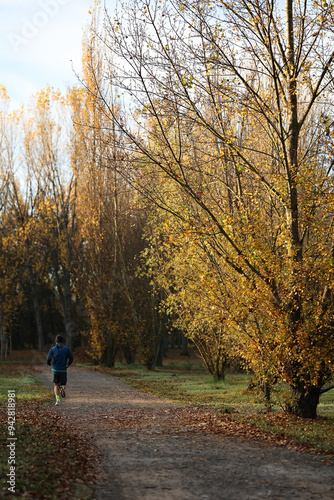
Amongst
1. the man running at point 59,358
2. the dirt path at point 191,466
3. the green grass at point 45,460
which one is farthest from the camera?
the man running at point 59,358

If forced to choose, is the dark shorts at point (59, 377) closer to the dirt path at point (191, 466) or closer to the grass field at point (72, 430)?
the grass field at point (72, 430)

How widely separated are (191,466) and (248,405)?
7918 millimetres

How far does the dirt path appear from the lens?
18.5 ft

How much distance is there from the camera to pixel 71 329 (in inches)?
1410

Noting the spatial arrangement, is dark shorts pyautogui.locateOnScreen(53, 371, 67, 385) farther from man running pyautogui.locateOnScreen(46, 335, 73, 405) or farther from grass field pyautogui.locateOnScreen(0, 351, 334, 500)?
grass field pyautogui.locateOnScreen(0, 351, 334, 500)

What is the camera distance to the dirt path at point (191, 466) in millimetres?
5633

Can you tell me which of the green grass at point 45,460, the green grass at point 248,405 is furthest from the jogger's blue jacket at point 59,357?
the green grass at point 248,405

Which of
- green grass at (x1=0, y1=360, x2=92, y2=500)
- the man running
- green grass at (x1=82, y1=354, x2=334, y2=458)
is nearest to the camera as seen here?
green grass at (x1=0, y1=360, x2=92, y2=500)

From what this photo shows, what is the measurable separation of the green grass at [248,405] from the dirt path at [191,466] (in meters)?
1.06

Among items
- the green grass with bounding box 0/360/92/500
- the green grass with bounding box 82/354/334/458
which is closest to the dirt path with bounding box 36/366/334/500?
the green grass with bounding box 0/360/92/500

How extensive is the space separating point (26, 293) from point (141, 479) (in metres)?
39.2

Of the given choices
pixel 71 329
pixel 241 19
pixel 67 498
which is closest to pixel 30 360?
pixel 71 329

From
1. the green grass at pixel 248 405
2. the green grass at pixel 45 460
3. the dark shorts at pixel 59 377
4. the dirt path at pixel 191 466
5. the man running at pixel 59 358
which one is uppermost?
the man running at pixel 59 358

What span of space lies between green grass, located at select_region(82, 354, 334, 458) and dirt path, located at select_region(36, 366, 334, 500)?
1056 millimetres
